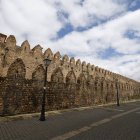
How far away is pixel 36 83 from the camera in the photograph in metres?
15.1

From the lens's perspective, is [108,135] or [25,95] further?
[25,95]

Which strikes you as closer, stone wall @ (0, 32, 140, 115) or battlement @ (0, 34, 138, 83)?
stone wall @ (0, 32, 140, 115)

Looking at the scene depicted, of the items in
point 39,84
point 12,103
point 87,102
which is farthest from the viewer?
point 87,102

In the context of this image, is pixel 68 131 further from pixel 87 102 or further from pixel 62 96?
pixel 87 102

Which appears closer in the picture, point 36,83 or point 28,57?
point 36,83

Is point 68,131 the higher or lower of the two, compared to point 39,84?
lower

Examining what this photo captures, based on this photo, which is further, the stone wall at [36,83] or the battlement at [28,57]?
the battlement at [28,57]

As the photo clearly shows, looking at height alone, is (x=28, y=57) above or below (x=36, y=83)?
above

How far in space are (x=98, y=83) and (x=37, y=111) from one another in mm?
13798

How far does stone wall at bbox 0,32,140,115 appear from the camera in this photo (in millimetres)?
13148

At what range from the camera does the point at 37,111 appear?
48.8ft

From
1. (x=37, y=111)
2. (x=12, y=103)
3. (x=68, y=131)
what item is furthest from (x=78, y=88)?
(x=68, y=131)

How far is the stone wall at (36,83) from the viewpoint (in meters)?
13.1

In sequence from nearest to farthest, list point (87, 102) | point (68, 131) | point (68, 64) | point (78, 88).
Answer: point (68, 131), point (78, 88), point (87, 102), point (68, 64)
